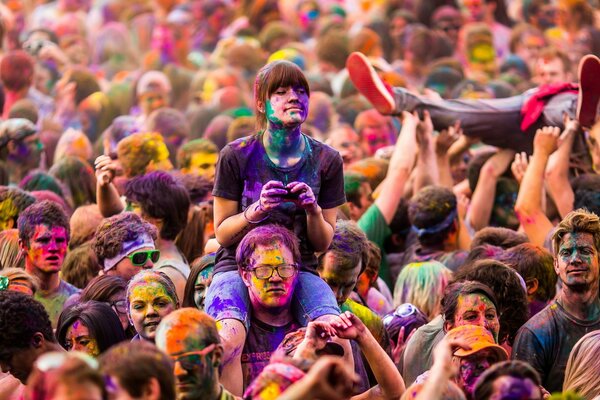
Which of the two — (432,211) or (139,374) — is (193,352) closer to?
(139,374)

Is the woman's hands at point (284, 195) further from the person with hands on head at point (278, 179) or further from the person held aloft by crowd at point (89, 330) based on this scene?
the person held aloft by crowd at point (89, 330)

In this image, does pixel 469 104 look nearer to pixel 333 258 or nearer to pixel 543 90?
pixel 543 90

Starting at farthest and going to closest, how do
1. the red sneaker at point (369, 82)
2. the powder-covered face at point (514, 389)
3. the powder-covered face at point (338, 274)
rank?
the red sneaker at point (369, 82)
the powder-covered face at point (338, 274)
the powder-covered face at point (514, 389)

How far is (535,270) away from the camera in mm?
9555

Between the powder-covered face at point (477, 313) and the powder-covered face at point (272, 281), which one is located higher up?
the powder-covered face at point (272, 281)

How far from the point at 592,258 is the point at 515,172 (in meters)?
3.00

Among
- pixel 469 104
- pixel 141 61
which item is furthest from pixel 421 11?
pixel 469 104

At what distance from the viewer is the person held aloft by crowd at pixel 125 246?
9.40 metres

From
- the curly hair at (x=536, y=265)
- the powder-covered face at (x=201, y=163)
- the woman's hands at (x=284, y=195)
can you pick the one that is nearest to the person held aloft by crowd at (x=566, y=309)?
the curly hair at (x=536, y=265)

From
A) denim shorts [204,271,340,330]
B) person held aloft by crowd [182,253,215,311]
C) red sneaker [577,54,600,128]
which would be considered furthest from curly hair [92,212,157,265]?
red sneaker [577,54,600,128]

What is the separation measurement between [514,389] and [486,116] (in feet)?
19.4

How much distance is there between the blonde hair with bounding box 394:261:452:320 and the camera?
9922mm

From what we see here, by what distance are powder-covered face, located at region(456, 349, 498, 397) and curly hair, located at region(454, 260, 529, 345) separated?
118cm

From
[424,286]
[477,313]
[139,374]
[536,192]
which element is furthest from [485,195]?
[139,374]
